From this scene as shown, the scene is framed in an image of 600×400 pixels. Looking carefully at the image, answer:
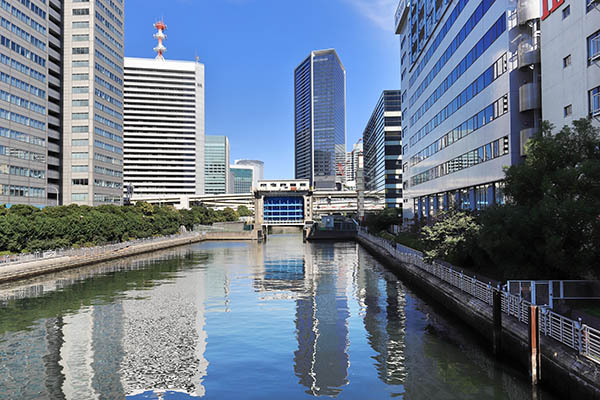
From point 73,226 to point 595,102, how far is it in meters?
57.2

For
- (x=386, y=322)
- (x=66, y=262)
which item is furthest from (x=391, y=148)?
(x=386, y=322)

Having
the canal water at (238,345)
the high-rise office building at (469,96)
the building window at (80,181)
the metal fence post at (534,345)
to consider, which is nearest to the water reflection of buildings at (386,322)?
the canal water at (238,345)

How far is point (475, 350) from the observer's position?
64.1 feet

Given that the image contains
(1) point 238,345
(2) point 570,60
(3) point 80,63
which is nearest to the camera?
(1) point 238,345

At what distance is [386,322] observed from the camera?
25.3m

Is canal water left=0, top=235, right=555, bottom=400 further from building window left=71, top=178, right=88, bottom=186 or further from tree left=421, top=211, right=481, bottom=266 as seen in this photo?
building window left=71, top=178, right=88, bottom=186

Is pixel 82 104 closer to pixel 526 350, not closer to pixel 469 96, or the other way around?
pixel 469 96

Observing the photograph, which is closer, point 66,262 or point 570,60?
point 570,60

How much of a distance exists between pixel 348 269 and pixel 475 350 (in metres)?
31.6

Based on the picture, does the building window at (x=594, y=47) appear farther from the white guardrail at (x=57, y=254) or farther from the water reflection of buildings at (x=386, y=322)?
the white guardrail at (x=57, y=254)

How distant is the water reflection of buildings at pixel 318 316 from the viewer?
17078 mm

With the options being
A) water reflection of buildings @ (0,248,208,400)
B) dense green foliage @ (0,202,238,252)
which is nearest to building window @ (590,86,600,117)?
water reflection of buildings @ (0,248,208,400)

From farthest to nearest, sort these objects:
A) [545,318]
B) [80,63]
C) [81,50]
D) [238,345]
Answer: [81,50] < [80,63] < [238,345] < [545,318]

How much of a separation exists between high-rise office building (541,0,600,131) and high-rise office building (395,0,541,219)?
135 inches
